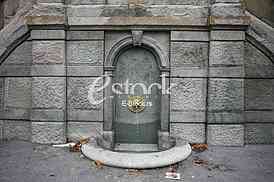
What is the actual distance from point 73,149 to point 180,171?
98.7 inches

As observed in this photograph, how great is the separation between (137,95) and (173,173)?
2.29 meters

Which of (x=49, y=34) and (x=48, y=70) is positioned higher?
(x=49, y=34)

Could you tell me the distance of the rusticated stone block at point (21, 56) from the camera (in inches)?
237

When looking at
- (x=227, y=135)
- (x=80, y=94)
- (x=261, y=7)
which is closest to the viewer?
(x=227, y=135)

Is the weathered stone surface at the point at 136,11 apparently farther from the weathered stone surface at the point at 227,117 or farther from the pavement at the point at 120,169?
the pavement at the point at 120,169

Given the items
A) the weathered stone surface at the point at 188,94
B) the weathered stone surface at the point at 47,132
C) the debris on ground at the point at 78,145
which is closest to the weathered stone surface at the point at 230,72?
the weathered stone surface at the point at 188,94

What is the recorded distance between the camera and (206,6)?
5871 mm

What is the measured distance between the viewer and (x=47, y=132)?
5.84m

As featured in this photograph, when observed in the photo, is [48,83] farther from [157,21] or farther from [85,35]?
[157,21]

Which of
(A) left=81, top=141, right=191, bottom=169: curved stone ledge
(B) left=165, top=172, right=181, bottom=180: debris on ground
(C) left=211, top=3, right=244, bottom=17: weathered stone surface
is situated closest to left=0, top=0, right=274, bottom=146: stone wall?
(C) left=211, top=3, right=244, bottom=17: weathered stone surface

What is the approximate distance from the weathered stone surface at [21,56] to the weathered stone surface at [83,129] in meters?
1.96

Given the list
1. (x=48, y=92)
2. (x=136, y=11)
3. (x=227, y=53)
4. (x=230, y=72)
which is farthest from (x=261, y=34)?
(x=48, y=92)

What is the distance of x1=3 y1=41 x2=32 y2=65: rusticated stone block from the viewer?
6.03 m

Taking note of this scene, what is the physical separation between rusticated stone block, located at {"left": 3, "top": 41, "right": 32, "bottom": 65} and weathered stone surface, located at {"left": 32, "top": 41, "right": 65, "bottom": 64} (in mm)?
318
